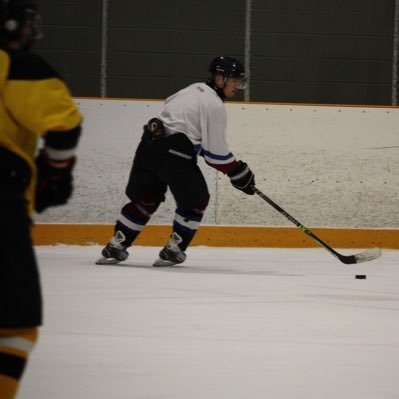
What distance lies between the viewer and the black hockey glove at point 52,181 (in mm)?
Answer: 2053

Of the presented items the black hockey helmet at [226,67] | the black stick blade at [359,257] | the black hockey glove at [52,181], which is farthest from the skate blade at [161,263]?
the black hockey glove at [52,181]

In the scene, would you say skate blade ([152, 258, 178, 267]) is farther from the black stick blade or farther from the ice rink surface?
the black stick blade

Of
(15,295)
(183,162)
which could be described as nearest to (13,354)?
(15,295)

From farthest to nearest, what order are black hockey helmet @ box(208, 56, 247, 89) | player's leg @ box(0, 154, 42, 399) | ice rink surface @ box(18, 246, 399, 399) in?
black hockey helmet @ box(208, 56, 247, 89) < ice rink surface @ box(18, 246, 399, 399) < player's leg @ box(0, 154, 42, 399)

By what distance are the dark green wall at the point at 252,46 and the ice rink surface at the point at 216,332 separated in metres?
1.54

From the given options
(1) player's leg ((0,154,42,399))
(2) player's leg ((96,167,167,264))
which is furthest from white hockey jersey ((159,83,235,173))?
(1) player's leg ((0,154,42,399))

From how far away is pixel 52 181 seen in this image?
2.08 meters

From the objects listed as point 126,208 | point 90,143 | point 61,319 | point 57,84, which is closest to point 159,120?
point 126,208

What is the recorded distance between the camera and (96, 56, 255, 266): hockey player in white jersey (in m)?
5.59

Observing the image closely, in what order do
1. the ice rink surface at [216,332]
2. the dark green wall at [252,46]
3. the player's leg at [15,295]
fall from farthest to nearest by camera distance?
the dark green wall at [252,46] → the ice rink surface at [216,332] → the player's leg at [15,295]

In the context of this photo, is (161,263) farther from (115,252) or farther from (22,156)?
(22,156)

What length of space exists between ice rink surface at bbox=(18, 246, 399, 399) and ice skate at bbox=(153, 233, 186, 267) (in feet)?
0.30

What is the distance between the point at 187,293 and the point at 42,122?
2.68 metres

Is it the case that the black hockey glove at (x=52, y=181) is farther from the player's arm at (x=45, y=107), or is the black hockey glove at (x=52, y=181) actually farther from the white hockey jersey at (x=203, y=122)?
the white hockey jersey at (x=203, y=122)
